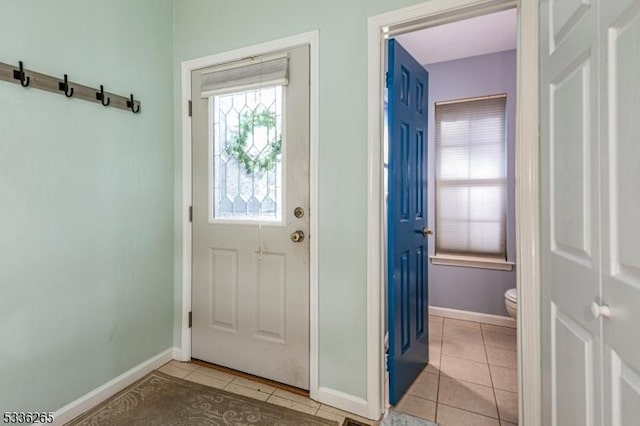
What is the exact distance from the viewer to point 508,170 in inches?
117

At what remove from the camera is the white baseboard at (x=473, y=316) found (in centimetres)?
299

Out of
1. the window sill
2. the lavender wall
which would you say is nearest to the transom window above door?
the lavender wall

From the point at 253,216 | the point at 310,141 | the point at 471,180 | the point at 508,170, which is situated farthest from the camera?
the point at 471,180

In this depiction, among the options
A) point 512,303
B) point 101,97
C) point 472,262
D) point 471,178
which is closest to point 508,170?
point 471,178

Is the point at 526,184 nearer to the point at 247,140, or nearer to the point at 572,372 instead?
the point at 572,372

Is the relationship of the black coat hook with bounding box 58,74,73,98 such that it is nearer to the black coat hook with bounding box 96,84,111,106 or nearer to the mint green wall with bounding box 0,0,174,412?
the mint green wall with bounding box 0,0,174,412

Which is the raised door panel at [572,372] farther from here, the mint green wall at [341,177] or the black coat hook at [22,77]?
the black coat hook at [22,77]

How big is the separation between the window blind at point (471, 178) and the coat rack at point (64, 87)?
9.02 feet

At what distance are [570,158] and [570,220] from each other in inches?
7.9

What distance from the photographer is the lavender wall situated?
2.97 meters

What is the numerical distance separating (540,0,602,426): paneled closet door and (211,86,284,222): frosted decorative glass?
1.35 metres

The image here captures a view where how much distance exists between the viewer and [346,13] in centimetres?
173

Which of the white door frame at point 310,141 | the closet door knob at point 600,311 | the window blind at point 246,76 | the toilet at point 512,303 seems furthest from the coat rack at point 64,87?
the toilet at point 512,303

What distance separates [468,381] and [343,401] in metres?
0.91
